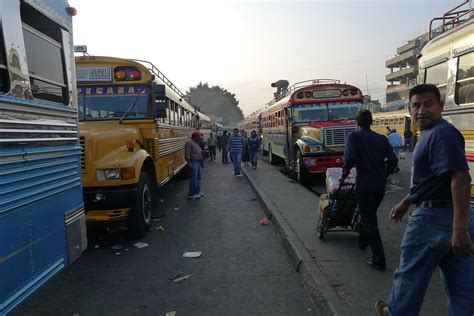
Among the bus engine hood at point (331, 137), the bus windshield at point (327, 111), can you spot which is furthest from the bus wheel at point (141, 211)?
the bus windshield at point (327, 111)

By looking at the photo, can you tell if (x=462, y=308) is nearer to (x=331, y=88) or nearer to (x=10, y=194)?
(x=10, y=194)

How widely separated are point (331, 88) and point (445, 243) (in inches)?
403

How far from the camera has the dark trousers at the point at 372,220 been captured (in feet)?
15.1

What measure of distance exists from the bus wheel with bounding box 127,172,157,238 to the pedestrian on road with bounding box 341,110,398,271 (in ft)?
10.1

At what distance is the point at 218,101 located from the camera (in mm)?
123625

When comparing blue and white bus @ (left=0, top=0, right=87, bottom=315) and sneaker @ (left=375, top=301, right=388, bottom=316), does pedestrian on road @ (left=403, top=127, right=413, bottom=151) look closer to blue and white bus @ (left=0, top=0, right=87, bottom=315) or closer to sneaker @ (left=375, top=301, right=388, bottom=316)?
sneaker @ (left=375, top=301, right=388, bottom=316)

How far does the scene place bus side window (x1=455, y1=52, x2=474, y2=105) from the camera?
452 cm

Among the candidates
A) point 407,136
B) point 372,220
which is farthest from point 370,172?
point 407,136

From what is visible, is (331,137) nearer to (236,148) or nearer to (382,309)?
(236,148)

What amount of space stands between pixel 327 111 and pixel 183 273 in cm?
857

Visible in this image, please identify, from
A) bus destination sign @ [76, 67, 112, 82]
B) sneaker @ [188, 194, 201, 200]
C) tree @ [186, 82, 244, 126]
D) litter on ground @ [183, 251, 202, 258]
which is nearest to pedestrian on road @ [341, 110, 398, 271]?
litter on ground @ [183, 251, 202, 258]

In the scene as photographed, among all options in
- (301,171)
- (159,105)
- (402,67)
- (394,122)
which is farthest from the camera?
(402,67)

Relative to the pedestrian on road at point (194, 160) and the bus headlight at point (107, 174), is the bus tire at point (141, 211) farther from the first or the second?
the pedestrian on road at point (194, 160)

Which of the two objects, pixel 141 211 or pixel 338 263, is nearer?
pixel 338 263
